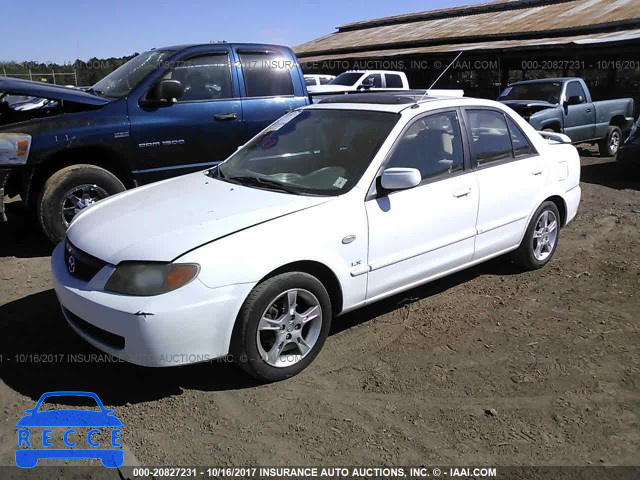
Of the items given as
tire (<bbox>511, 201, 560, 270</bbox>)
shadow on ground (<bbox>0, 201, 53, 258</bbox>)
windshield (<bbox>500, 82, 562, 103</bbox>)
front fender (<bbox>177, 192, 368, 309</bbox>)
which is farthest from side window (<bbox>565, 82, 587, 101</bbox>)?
shadow on ground (<bbox>0, 201, 53, 258</bbox>)

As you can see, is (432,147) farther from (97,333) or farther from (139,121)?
(139,121)

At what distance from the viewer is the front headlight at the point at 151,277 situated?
9.81 feet

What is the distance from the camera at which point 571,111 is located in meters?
11.3

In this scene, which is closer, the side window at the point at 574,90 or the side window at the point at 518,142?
the side window at the point at 518,142

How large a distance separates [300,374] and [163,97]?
3.64 metres

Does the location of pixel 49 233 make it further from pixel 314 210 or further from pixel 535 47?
pixel 535 47

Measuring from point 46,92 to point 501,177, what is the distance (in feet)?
14.2

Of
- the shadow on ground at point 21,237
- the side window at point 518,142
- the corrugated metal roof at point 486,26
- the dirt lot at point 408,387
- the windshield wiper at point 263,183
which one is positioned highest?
the corrugated metal roof at point 486,26

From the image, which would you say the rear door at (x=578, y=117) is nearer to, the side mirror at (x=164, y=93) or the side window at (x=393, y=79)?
the side window at (x=393, y=79)

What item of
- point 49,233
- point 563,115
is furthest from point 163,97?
point 563,115

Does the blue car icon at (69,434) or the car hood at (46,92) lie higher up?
the car hood at (46,92)

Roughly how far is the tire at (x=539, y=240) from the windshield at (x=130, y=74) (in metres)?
4.20

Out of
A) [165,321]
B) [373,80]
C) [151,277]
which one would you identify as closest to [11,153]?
[151,277]

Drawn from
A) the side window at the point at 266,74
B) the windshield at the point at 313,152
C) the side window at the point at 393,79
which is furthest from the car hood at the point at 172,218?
the side window at the point at 393,79
